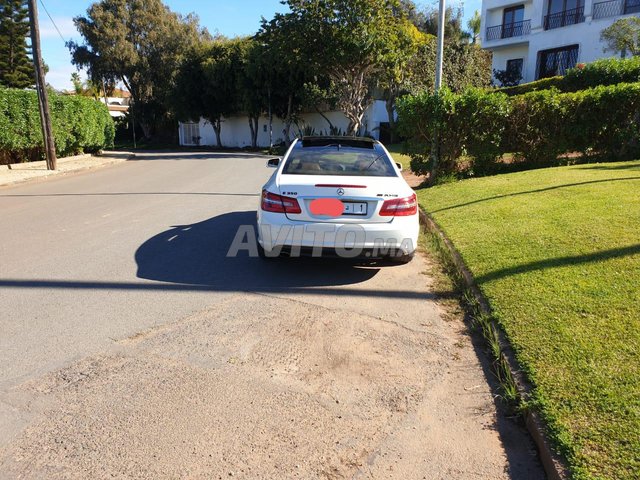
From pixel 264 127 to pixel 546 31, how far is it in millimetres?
21250

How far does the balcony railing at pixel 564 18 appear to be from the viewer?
92.6ft

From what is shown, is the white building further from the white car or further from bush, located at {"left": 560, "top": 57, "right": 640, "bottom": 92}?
the white car

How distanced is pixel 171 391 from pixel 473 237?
4.59 m

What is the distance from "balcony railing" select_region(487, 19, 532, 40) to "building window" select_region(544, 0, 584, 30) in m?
1.43

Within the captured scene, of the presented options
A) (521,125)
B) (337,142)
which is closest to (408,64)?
(521,125)

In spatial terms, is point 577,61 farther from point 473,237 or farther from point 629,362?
point 629,362

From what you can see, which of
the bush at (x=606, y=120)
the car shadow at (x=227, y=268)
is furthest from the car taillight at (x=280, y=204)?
the bush at (x=606, y=120)

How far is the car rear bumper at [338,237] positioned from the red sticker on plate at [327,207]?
0.12 metres

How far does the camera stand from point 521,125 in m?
12.0

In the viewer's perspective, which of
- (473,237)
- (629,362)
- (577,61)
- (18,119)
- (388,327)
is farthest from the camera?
(577,61)

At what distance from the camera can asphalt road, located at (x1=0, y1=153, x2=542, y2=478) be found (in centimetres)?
269

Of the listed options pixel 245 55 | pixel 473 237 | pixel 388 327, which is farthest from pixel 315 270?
pixel 245 55

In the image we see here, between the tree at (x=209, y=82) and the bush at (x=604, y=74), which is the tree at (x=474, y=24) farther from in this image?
the bush at (x=604, y=74)

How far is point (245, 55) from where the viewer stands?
109ft
